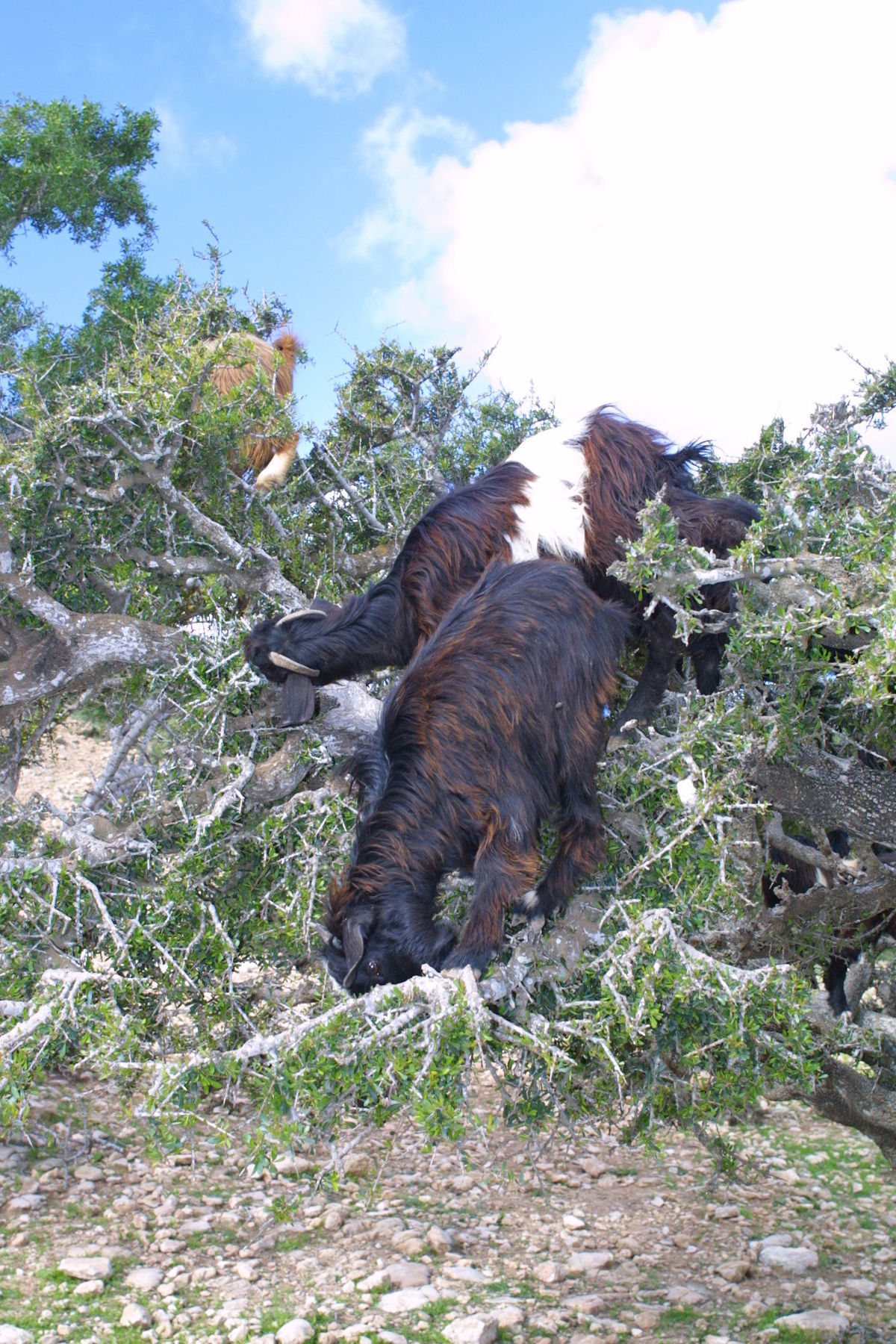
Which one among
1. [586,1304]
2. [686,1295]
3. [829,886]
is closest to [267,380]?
[829,886]

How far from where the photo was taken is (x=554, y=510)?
14.5 ft

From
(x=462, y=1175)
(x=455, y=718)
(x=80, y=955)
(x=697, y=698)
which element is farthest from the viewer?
(x=462, y=1175)

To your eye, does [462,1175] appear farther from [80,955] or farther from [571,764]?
[571,764]

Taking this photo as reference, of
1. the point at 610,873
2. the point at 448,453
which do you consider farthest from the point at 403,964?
the point at 448,453

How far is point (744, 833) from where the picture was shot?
12.3ft

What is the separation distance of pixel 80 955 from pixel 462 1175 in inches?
155

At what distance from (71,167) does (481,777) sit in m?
9.68

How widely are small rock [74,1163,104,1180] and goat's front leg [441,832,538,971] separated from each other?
4463 mm

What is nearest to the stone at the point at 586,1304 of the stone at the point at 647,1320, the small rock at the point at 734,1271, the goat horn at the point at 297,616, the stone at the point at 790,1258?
the stone at the point at 647,1320

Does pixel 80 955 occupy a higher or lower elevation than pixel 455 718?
lower

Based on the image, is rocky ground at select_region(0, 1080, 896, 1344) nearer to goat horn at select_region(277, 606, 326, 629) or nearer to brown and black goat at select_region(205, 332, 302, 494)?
goat horn at select_region(277, 606, 326, 629)

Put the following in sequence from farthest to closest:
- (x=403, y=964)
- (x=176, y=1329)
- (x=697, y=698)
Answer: (x=176, y=1329) → (x=697, y=698) → (x=403, y=964)

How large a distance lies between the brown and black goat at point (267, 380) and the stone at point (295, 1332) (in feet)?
13.6

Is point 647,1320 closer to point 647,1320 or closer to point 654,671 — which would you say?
point 647,1320
